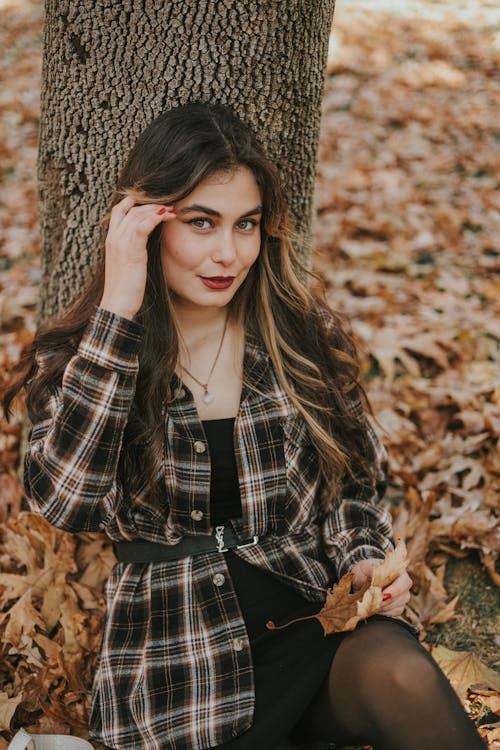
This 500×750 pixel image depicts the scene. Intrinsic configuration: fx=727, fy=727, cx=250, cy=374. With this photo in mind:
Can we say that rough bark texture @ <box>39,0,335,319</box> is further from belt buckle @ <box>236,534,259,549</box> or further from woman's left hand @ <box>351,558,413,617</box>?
woman's left hand @ <box>351,558,413,617</box>

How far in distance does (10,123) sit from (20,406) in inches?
149

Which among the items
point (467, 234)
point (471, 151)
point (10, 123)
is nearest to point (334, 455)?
point (467, 234)

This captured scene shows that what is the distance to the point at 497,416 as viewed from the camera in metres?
3.50

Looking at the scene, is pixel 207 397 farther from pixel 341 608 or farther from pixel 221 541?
pixel 341 608

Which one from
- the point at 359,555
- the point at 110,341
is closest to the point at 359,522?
the point at 359,555

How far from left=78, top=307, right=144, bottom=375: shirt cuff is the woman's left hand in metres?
0.99

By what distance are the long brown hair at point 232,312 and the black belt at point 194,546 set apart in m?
0.19

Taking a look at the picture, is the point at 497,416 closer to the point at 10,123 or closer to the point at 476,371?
the point at 476,371

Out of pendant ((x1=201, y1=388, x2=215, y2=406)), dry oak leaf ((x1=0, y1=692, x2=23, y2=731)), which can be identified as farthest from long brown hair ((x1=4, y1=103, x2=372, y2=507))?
dry oak leaf ((x1=0, y1=692, x2=23, y2=731))

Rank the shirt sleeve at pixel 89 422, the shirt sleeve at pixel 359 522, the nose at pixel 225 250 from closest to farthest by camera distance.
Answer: the shirt sleeve at pixel 89 422, the nose at pixel 225 250, the shirt sleeve at pixel 359 522

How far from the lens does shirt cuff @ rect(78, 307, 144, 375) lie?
2094 mm

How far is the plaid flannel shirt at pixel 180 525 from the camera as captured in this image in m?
2.10

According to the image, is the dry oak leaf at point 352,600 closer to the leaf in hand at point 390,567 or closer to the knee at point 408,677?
the leaf in hand at point 390,567

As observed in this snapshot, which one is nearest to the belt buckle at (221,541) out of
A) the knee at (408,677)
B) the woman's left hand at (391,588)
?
the woman's left hand at (391,588)
